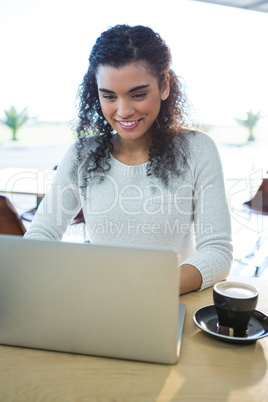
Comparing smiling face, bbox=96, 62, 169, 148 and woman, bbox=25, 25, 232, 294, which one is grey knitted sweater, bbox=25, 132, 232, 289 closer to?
woman, bbox=25, 25, 232, 294

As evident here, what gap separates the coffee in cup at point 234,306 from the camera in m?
0.80

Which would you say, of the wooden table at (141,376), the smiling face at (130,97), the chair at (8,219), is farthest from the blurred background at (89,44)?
the wooden table at (141,376)

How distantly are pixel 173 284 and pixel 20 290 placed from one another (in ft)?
0.85

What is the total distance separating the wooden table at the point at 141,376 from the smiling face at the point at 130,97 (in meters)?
0.75

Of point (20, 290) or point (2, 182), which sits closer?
point (20, 290)

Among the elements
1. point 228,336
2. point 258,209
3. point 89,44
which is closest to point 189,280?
point 228,336

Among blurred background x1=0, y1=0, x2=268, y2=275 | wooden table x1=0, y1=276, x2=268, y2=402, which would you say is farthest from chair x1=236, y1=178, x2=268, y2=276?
wooden table x1=0, y1=276, x2=268, y2=402

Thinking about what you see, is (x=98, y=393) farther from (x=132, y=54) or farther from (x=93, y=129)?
(x=93, y=129)

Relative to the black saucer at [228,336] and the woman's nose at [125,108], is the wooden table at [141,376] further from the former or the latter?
the woman's nose at [125,108]

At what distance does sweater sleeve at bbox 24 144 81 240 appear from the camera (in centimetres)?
140

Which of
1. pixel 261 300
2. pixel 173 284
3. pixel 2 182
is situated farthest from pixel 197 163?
pixel 2 182

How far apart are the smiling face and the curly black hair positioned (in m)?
0.03

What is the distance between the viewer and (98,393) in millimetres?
689

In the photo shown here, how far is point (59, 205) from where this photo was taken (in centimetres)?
147
